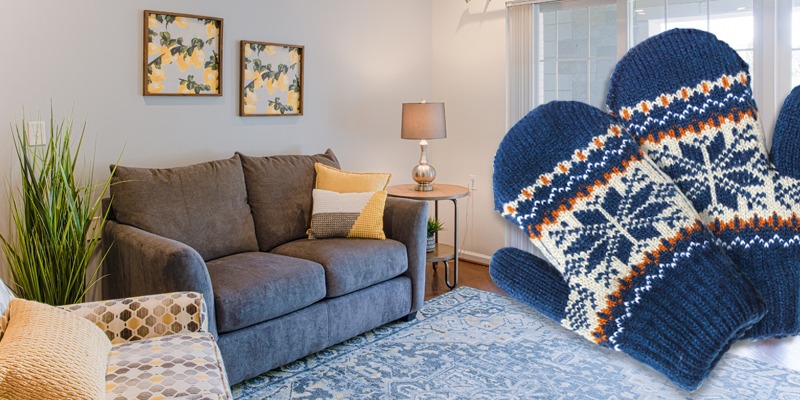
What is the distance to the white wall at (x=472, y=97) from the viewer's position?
14.2ft

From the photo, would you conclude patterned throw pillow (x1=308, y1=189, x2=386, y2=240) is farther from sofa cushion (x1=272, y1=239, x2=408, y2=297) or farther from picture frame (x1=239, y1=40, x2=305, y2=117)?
picture frame (x1=239, y1=40, x2=305, y2=117)

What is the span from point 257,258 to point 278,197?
473 mm

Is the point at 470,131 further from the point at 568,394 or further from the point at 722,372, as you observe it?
the point at 722,372

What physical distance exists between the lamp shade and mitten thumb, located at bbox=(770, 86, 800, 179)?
362 centimetres

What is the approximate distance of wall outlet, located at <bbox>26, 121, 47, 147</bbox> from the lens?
2770mm

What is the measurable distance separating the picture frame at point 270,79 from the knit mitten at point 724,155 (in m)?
3.46

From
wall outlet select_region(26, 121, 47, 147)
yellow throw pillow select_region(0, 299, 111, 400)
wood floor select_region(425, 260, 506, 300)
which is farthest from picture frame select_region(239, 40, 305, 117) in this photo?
yellow throw pillow select_region(0, 299, 111, 400)

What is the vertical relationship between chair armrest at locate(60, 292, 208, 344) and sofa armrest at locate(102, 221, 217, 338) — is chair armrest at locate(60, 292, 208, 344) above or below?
below

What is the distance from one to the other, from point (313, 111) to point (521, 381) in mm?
2195

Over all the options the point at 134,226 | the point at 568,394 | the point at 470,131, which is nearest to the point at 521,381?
the point at 568,394

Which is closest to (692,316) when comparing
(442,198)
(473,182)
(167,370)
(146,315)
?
(167,370)

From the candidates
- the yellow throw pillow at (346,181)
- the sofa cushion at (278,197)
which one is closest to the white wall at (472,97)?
the yellow throw pillow at (346,181)

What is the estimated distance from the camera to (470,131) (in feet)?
14.9

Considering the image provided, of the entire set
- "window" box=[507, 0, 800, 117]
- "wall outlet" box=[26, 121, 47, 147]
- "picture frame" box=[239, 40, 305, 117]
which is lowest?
"window" box=[507, 0, 800, 117]
